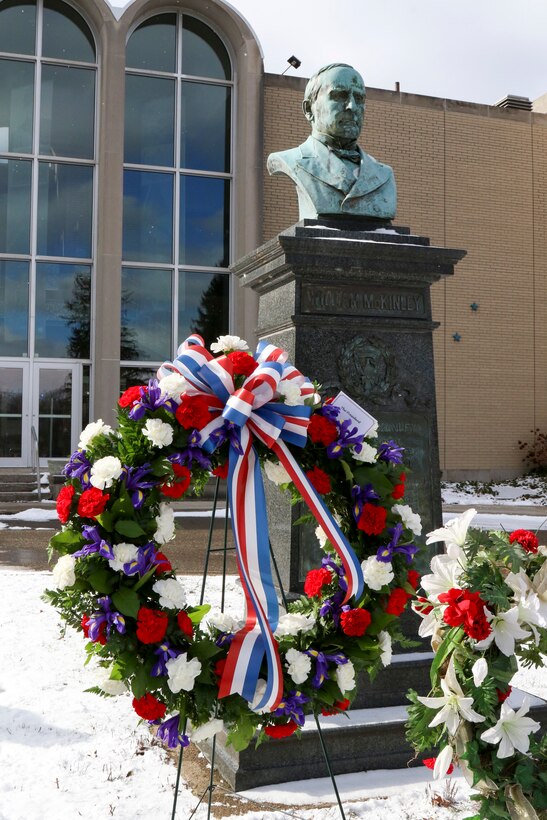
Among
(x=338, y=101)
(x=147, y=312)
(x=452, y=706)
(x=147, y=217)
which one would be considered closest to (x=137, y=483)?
(x=452, y=706)

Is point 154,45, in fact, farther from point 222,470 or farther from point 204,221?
point 222,470

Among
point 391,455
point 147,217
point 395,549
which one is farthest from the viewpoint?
point 147,217

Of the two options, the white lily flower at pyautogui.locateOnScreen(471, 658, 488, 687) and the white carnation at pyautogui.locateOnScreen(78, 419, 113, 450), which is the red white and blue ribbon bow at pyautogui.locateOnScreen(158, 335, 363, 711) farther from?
the white lily flower at pyautogui.locateOnScreen(471, 658, 488, 687)

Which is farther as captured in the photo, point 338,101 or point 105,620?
point 338,101

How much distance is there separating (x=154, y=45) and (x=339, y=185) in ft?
46.0

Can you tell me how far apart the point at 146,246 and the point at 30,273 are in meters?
2.41

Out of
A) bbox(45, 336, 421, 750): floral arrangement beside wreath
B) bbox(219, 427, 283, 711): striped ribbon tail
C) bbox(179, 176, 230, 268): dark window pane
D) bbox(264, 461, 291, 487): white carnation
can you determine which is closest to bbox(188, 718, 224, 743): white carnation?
bbox(45, 336, 421, 750): floral arrangement beside wreath

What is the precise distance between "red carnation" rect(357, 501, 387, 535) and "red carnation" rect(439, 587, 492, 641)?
0.56 meters

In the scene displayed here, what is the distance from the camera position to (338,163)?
5.16 m

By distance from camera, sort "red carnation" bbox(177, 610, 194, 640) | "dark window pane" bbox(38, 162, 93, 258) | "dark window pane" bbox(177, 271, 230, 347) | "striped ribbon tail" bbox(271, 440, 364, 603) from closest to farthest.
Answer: "red carnation" bbox(177, 610, 194, 640) → "striped ribbon tail" bbox(271, 440, 364, 603) → "dark window pane" bbox(38, 162, 93, 258) → "dark window pane" bbox(177, 271, 230, 347)

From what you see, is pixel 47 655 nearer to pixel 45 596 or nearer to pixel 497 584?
pixel 45 596

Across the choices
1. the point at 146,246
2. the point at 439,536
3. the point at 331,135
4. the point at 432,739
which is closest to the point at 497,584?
the point at 439,536

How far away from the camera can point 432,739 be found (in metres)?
2.59

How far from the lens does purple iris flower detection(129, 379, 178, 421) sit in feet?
9.14
